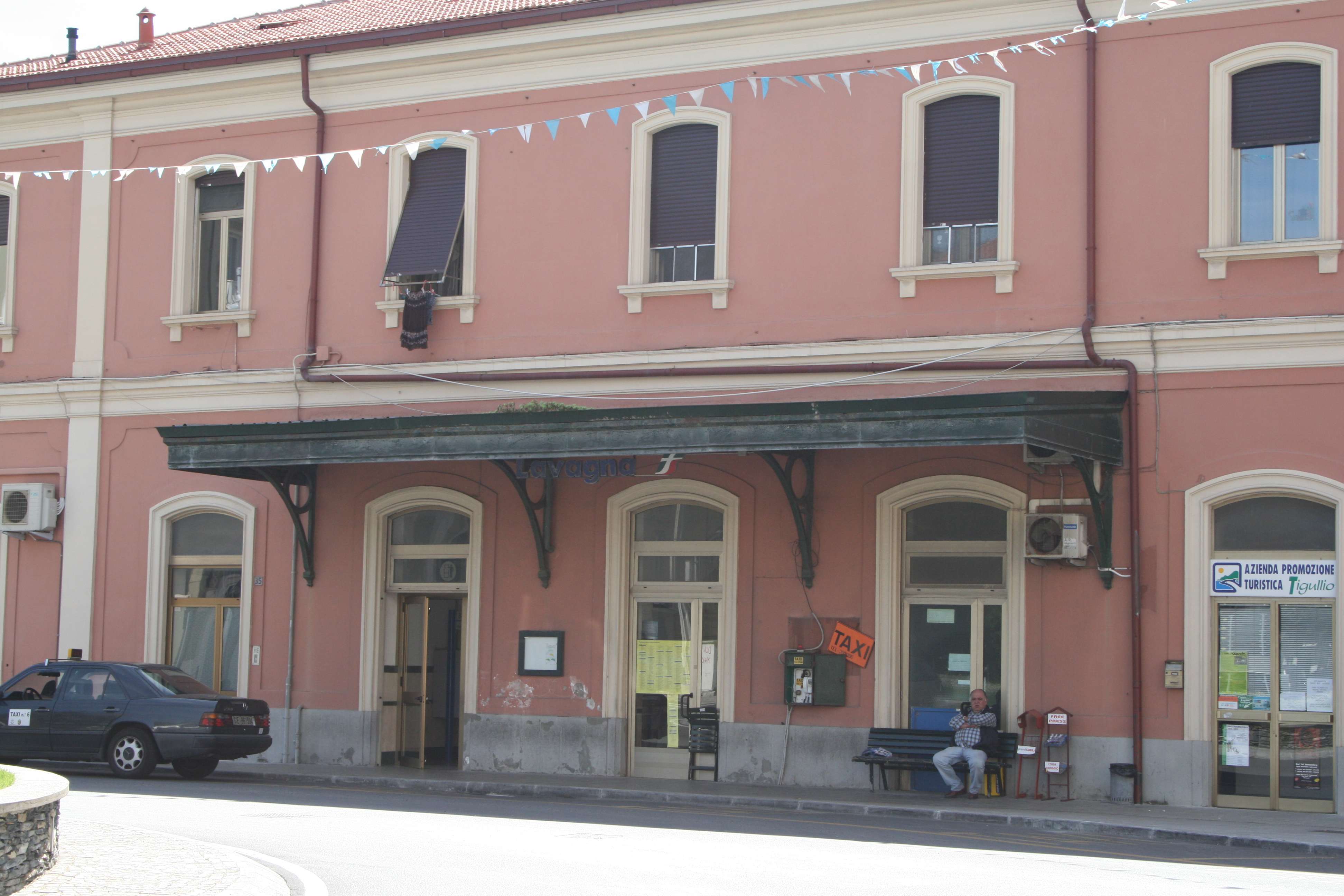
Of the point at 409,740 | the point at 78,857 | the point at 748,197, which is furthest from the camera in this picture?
the point at 409,740

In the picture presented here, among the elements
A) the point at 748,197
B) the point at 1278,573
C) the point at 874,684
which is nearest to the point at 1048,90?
the point at 748,197

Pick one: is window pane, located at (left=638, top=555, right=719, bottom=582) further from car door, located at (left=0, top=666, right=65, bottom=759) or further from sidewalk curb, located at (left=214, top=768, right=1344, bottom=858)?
car door, located at (left=0, top=666, right=65, bottom=759)

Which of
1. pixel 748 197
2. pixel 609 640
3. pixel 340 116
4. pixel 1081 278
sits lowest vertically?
pixel 609 640

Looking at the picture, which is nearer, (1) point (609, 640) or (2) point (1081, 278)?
(2) point (1081, 278)

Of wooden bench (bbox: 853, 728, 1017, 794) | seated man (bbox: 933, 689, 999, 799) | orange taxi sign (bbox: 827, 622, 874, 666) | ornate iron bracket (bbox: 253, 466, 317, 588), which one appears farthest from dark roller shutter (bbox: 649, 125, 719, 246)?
seated man (bbox: 933, 689, 999, 799)

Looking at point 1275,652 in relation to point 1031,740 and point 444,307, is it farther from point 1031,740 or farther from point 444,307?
point 444,307

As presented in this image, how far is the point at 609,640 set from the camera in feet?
61.5

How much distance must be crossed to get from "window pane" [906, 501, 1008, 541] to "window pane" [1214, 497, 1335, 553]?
7.30 feet

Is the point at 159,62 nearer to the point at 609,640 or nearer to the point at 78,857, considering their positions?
the point at 609,640

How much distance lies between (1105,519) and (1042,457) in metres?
0.88

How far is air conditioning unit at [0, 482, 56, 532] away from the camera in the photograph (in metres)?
21.5

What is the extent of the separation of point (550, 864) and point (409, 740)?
1008cm

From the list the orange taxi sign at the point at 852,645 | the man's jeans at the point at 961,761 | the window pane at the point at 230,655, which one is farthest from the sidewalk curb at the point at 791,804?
the orange taxi sign at the point at 852,645

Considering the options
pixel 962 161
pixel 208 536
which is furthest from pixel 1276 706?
pixel 208 536
